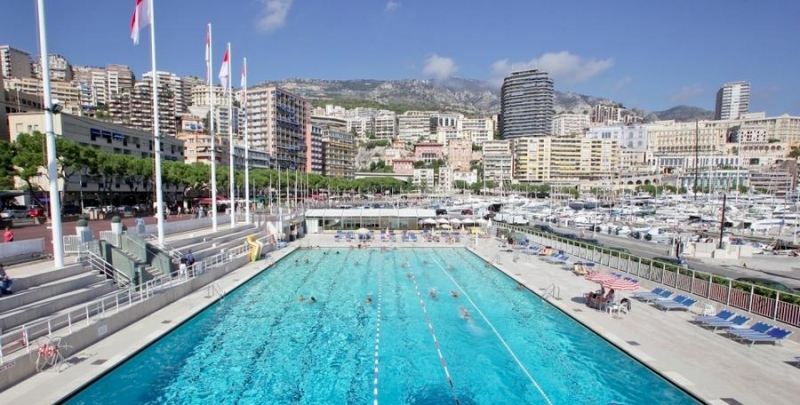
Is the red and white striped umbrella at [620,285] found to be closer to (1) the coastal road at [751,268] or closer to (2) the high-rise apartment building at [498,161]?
(1) the coastal road at [751,268]

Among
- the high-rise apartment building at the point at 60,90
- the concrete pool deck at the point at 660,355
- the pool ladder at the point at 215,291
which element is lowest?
the pool ladder at the point at 215,291

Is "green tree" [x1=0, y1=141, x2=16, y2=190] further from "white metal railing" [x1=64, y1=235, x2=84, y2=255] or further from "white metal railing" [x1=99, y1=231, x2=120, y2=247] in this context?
"white metal railing" [x1=99, y1=231, x2=120, y2=247]

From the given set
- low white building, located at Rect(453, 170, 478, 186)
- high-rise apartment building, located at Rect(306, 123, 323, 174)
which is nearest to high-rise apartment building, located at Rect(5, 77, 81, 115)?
high-rise apartment building, located at Rect(306, 123, 323, 174)

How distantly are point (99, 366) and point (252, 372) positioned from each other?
4.28 meters

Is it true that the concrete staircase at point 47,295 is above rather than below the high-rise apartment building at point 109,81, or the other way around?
below

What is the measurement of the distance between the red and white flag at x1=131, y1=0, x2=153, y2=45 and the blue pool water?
41.8 ft

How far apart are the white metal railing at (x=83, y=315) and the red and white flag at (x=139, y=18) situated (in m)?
9.64

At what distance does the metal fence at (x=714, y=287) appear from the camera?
14922mm

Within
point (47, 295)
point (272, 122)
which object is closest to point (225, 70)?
point (47, 295)

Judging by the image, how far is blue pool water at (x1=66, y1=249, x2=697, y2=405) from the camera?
1183 centimetres

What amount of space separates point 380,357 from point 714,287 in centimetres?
1473

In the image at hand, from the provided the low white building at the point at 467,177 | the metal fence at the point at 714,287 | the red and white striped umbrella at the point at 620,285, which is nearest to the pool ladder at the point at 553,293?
the red and white striped umbrella at the point at 620,285

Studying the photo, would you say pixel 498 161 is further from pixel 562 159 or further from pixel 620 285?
pixel 620 285

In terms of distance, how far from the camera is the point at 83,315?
14.3 meters
